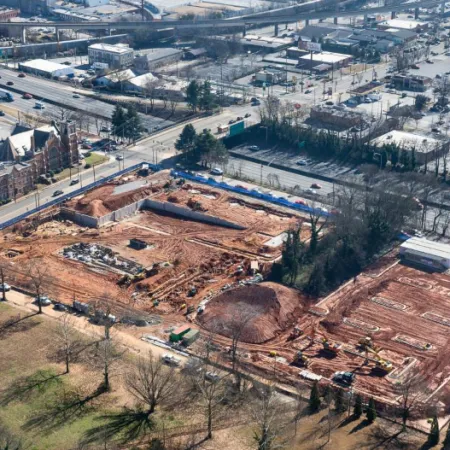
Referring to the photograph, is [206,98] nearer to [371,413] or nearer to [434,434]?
[371,413]

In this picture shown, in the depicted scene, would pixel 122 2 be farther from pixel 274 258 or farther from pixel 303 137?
pixel 274 258

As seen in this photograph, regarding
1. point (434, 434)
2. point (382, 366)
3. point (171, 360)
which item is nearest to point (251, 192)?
point (171, 360)

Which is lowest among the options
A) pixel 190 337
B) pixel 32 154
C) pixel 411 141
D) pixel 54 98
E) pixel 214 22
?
pixel 190 337

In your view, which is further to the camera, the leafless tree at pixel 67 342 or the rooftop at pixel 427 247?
the rooftop at pixel 427 247

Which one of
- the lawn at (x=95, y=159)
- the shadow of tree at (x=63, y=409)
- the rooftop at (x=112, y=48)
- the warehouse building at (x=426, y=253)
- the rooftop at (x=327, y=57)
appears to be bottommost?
the shadow of tree at (x=63, y=409)

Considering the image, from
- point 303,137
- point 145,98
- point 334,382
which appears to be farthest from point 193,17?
point 334,382

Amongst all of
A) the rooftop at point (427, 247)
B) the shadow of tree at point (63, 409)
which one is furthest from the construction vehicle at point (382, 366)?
the shadow of tree at point (63, 409)

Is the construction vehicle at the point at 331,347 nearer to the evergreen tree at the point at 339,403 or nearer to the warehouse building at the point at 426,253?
the evergreen tree at the point at 339,403
